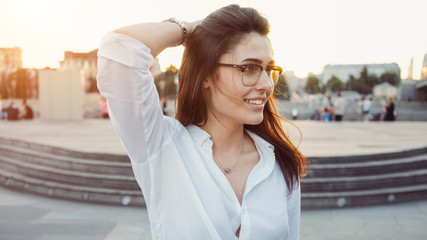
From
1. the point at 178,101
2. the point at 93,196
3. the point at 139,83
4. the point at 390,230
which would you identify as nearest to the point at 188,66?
the point at 178,101

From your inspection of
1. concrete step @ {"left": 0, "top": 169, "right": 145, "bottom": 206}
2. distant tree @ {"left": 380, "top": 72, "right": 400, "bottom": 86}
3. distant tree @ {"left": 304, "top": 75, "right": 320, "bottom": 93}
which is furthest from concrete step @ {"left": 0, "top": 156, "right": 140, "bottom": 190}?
distant tree @ {"left": 304, "top": 75, "right": 320, "bottom": 93}

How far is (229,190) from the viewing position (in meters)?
1.37

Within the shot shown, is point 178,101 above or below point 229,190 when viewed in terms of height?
above

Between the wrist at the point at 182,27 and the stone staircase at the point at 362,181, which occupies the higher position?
the wrist at the point at 182,27

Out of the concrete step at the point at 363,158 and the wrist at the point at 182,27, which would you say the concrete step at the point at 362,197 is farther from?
the wrist at the point at 182,27

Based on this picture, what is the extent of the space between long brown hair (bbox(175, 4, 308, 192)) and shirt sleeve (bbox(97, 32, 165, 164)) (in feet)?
0.83

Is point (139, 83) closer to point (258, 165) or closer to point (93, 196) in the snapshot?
point (258, 165)

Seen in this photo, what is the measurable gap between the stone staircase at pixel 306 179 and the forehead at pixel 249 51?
4.75 metres

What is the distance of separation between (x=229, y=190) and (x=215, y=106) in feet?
1.11

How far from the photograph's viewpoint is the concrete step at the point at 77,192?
19.2 feet

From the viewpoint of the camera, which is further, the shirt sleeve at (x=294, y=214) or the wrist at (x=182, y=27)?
the shirt sleeve at (x=294, y=214)

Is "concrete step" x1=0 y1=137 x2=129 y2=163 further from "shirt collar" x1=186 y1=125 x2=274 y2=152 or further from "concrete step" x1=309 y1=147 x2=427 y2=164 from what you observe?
"shirt collar" x1=186 y1=125 x2=274 y2=152

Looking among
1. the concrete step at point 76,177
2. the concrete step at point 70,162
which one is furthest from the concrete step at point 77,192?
the concrete step at point 70,162

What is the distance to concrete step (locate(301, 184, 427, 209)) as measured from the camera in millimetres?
5777
